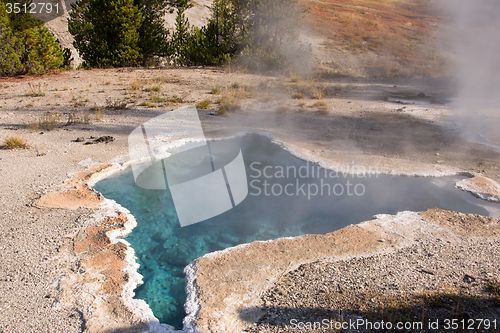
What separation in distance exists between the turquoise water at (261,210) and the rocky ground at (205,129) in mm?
502

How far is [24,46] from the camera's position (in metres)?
10.8

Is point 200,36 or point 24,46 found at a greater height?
point 200,36

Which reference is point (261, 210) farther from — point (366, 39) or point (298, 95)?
point (366, 39)

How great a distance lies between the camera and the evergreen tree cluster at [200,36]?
42.8 ft

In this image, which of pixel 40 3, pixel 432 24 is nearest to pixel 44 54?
pixel 40 3

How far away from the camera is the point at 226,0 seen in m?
14.1

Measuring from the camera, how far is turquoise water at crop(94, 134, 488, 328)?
3.49 metres

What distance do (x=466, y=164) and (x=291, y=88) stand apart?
647 centimetres

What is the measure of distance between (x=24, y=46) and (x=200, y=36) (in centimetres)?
648

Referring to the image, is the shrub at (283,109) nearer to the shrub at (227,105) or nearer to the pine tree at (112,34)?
the shrub at (227,105)

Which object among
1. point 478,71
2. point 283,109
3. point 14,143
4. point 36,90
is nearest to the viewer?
point 14,143

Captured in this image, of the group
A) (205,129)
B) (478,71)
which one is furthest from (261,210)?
(478,71)

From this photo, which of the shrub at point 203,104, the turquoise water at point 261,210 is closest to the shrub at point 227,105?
the shrub at point 203,104

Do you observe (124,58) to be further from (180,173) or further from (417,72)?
(417,72)
